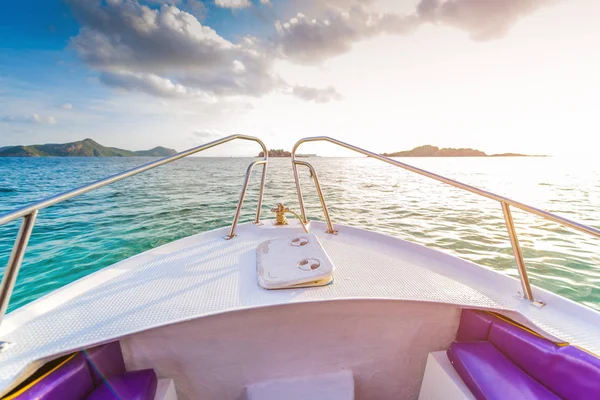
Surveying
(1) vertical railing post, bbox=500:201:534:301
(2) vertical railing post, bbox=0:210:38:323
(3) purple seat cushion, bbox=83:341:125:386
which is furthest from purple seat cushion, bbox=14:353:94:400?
(1) vertical railing post, bbox=500:201:534:301

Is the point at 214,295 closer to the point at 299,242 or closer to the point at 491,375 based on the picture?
the point at 299,242

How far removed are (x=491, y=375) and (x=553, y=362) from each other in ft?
0.67

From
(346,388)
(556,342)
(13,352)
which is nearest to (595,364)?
(556,342)

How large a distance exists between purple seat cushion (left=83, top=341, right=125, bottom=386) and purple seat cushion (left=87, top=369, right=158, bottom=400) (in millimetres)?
35

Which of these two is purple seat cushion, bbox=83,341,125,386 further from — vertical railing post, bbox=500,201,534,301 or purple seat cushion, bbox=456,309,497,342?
vertical railing post, bbox=500,201,534,301

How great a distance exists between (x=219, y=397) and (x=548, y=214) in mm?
1705

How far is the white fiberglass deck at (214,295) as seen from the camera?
3.08ft

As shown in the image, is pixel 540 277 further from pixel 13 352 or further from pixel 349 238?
pixel 13 352

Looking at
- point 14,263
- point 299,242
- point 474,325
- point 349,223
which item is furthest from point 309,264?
point 349,223

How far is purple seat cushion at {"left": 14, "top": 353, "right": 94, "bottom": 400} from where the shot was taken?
759 mm

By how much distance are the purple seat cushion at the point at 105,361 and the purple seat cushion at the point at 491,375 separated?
1.43 m

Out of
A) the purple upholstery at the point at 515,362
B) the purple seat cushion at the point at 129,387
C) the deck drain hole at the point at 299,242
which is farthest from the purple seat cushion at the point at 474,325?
the purple seat cushion at the point at 129,387

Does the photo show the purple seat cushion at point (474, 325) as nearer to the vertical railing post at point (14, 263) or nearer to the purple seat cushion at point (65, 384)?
the purple seat cushion at point (65, 384)

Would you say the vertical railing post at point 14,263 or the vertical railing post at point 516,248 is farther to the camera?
the vertical railing post at point 516,248
